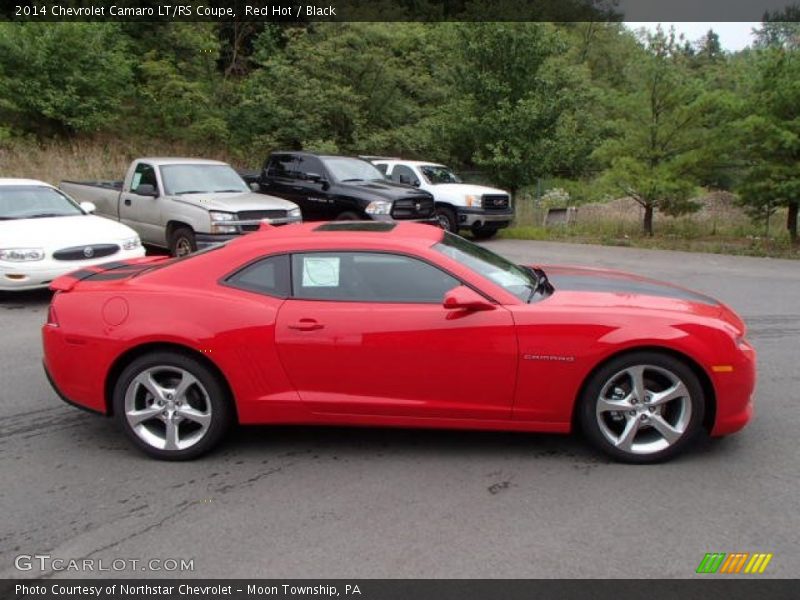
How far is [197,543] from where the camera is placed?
3439mm

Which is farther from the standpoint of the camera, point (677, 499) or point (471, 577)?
point (677, 499)

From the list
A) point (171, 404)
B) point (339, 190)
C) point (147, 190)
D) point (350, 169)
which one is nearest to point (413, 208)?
point (339, 190)

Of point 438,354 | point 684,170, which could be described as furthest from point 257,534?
point 684,170

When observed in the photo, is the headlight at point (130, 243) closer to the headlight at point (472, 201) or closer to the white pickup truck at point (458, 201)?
the white pickup truck at point (458, 201)

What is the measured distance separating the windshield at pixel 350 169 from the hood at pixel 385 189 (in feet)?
0.88

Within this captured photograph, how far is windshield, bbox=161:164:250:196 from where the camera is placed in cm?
1186

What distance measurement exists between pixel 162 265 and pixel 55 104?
66.6 ft

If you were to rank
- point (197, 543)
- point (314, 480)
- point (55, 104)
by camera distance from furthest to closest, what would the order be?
point (55, 104), point (314, 480), point (197, 543)

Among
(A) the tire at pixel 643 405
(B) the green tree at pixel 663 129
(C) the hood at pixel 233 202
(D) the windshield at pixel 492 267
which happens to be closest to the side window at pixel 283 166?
(C) the hood at pixel 233 202

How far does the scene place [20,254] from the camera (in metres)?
8.58

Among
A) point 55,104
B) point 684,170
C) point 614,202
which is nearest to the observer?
point 684,170

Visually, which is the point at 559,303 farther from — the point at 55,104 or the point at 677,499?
the point at 55,104

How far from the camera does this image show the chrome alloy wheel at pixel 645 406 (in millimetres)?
4156

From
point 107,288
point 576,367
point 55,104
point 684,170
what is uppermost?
point 55,104
